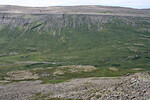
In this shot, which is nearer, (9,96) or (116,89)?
(116,89)

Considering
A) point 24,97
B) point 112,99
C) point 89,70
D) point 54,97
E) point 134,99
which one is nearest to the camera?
point 134,99

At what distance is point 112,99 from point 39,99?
36.8m

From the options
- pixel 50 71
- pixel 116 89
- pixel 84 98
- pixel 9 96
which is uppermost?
pixel 116 89

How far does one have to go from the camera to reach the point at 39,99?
84875 millimetres

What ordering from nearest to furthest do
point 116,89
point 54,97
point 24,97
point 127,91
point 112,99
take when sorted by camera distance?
point 112,99
point 127,91
point 116,89
point 54,97
point 24,97

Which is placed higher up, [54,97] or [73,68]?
[54,97]

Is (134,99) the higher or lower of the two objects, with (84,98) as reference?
higher

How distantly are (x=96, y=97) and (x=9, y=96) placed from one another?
47.1 m

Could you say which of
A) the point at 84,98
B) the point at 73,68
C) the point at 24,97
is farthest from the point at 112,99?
the point at 73,68

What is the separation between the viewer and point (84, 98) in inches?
2908

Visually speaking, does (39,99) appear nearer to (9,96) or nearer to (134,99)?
(9,96)

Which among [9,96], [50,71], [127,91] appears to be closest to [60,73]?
[50,71]

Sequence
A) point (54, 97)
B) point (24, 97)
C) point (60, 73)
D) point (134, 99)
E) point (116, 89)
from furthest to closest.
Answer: point (60, 73) < point (24, 97) < point (54, 97) < point (116, 89) < point (134, 99)

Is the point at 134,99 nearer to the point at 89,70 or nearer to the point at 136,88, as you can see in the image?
the point at 136,88
